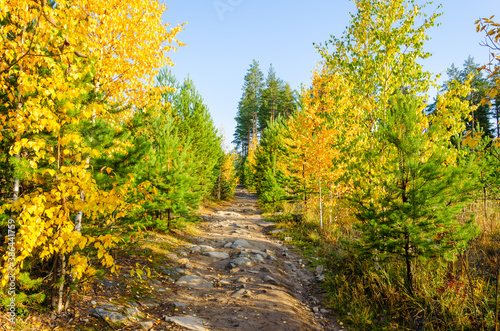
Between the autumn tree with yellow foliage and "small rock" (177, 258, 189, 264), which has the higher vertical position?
the autumn tree with yellow foliage

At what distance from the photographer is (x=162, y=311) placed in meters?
5.20

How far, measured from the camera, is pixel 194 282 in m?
6.82

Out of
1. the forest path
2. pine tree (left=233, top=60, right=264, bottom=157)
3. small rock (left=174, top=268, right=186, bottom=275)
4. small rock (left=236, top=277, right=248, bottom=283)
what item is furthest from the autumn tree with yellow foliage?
pine tree (left=233, top=60, right=264, bottom=157)

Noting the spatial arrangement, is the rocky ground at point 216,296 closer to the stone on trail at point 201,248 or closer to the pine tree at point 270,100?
the stone on trail at point 201,248

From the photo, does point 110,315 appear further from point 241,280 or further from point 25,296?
point 241,280

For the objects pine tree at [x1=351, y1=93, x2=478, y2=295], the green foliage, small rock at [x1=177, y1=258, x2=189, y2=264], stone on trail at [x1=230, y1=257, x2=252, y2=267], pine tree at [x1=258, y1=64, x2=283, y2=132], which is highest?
pine tree at [x1=258, y1=64, x2=283, y2=132]

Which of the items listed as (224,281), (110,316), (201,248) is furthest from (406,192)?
(201,248)

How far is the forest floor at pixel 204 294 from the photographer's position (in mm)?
4586

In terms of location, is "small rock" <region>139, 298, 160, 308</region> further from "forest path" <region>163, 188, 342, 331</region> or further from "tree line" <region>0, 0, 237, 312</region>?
"tree line" <region>0, 0, 237, 312</region>

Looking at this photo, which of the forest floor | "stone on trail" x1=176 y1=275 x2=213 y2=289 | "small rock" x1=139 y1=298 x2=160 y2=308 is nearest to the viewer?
the forest floor

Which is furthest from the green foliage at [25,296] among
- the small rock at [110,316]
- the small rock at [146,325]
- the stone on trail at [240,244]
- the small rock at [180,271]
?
the stone on trail at [240,244]

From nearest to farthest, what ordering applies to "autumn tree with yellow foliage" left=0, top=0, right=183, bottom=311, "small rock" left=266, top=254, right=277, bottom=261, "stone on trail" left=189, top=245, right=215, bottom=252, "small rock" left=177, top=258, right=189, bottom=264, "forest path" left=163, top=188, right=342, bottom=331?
"autumn tree with yellow foliage" left=0, top=0, right=183, bottom=311, "forest path" left=163, top=188, right=342, bottom=331, "small rock" left=177, top=258, right=189, bottom=264, "small rock" left=266, top=254, right=277, bottom=261, "stone on trail" left=189, top=245, right=215, bottom=252

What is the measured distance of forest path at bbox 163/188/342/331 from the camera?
4957 mm

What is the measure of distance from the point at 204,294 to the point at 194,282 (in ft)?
2.34
